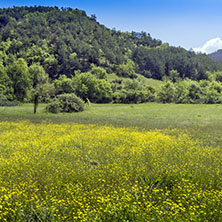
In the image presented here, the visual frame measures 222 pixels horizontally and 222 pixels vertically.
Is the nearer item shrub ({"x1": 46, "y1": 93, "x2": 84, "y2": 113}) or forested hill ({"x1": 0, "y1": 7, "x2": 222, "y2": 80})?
shrub ({"x1": 46, "y1": 93, "x2": 84, "y2": 113})

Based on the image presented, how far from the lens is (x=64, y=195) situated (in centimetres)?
785

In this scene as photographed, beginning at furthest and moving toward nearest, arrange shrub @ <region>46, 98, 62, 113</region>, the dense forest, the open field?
the dense forest
shrub @ <region>46, 98, 62, 113</region>
the open field

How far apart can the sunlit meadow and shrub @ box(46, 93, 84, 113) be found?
25.7 meters

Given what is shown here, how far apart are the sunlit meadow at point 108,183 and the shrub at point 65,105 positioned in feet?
84.5

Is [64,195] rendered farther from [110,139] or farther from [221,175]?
[110,139]

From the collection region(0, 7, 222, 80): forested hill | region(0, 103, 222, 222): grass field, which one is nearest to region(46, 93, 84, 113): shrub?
region(0, 103, 222, 222): grass field

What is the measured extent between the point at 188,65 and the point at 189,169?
184 m

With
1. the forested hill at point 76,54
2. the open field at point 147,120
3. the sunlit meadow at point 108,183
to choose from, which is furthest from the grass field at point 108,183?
the forested hill at point 76,54

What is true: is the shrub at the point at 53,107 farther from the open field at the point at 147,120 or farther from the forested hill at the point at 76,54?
the forested hill at the point at 76,54

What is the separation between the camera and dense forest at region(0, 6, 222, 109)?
9650cm

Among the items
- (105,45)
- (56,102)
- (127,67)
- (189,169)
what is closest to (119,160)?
(189,169)

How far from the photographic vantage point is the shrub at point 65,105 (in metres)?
43.8

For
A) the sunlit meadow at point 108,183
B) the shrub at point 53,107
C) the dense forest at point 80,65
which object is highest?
the dense forest at point 80,65

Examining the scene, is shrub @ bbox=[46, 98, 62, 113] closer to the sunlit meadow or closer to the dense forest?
the sunlit meadow
